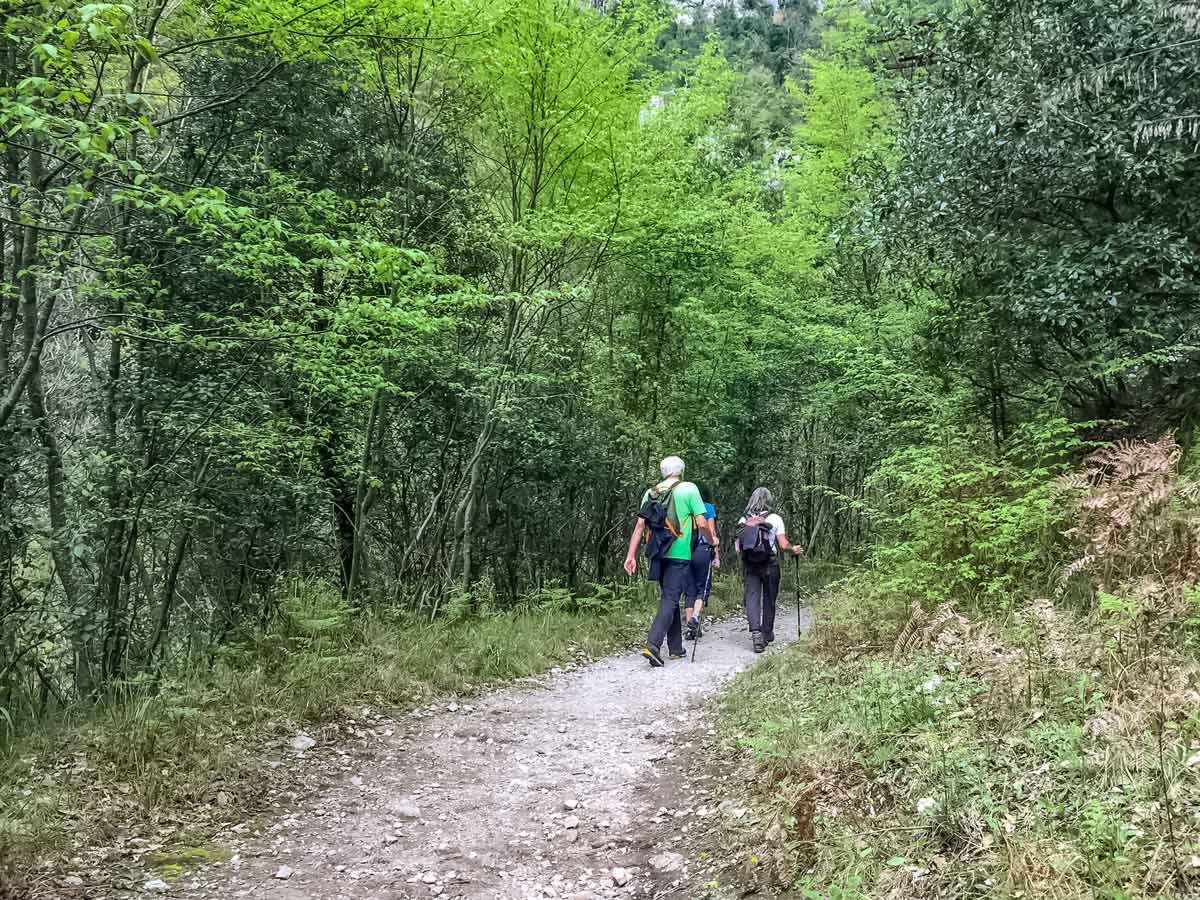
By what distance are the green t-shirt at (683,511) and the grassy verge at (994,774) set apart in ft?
10.6

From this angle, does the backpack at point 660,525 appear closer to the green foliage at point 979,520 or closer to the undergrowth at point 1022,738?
the green foliage at point 979,520

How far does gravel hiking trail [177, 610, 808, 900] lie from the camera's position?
3.76m

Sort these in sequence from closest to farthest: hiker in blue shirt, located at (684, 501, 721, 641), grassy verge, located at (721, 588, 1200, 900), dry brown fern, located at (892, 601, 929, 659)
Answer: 1. grassy verge, located at (721, 588, 1200, 900)
2. dry brown fern, located at (892, 601, 929, 659)
3. hiker in blue shirt, located at (684, 501, 721, 641)

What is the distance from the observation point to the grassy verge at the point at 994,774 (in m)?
2.61

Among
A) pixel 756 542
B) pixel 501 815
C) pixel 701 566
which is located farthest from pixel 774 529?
pixel 501 815

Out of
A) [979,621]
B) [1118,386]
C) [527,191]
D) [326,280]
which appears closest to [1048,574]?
[979,621]

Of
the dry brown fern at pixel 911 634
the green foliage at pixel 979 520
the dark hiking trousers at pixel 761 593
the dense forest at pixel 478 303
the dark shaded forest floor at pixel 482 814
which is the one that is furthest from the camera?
the dark hiking trousers at pixel 761 593

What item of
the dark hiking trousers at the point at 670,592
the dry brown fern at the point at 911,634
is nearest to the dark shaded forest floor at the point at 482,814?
A: the dark hiking trousers at the point at 670,592

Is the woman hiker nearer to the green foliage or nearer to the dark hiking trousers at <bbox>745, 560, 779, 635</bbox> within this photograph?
the dark hiking trousers at <bbox>745, 560, 779, 635</bbox>

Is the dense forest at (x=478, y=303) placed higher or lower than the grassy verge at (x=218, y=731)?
higher

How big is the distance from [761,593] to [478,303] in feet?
16.2

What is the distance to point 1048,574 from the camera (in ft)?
18.4

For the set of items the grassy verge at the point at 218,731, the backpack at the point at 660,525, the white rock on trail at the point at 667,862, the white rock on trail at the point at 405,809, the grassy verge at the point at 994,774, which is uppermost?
the backpack at the point at 660,525

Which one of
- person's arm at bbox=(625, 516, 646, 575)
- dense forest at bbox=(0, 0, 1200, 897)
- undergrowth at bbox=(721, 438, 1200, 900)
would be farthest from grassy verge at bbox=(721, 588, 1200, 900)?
person's arm at bbox=(625, 516, 646, 575)
